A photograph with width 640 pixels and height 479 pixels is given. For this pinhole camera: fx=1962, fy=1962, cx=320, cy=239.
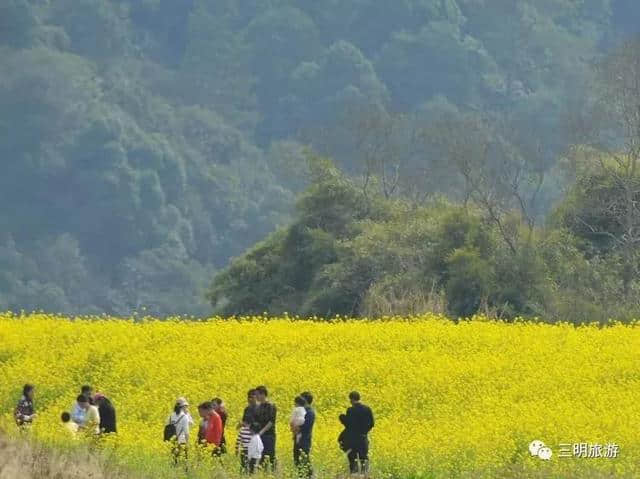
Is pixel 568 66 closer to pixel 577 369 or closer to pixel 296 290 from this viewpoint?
pixel 296 290

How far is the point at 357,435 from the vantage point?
2208cm

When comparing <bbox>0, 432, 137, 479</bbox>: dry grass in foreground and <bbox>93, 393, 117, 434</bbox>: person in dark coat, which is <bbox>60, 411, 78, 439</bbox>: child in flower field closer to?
<bbox>93, 393, 117, 434</bbox>: person in dark coat

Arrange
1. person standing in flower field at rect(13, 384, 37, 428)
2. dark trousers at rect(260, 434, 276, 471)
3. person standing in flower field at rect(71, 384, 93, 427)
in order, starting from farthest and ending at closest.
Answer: person standing in flower field at rect(13, 384, 37, 428)
person standing in flower field at rect(71, 384, 93, 427)
dark trousers at rect(260, 434, 276, 471)

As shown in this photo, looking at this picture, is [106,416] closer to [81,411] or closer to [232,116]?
[81,411]

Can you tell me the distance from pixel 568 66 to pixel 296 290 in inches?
3724

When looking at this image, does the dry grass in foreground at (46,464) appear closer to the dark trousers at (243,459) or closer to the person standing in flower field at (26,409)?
the dark trousers at (243,459)

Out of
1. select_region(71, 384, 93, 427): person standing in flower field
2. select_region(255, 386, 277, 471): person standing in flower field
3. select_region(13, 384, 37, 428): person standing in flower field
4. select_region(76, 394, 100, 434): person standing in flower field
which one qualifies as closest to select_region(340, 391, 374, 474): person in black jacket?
select_region(255, 386, 277, 471): person standing in flower field

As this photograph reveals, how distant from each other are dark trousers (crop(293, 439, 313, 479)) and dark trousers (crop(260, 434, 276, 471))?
25 cm

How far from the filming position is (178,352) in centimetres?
3181

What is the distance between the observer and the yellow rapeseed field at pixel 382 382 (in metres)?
22.6

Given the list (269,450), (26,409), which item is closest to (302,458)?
(269,450)

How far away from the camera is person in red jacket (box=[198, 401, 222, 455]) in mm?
22703

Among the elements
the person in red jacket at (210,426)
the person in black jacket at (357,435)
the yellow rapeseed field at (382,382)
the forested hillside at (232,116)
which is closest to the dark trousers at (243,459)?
the yellow rapeseed field at (382,382)

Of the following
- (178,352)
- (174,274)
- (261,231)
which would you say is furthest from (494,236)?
(261,231)
